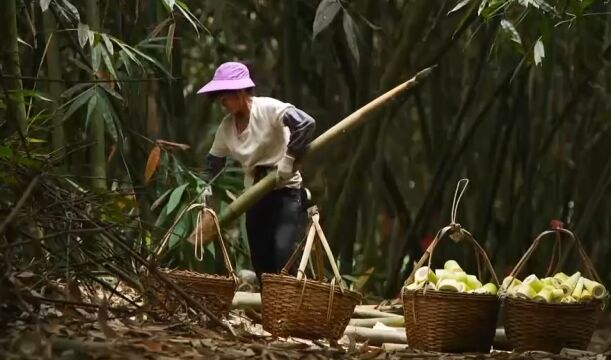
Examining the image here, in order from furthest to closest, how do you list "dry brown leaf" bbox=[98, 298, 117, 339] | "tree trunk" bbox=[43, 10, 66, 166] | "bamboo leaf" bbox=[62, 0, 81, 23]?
"tree trunk" bbox=[43, 10, 66, 166]
"bamboo leaf" bbox=[62, 0, 81, 23]
"dry brown leaf" bbox=[98, 298, 117, 339]

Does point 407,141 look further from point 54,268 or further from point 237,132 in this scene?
point 54,268

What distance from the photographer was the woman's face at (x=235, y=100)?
158 inches

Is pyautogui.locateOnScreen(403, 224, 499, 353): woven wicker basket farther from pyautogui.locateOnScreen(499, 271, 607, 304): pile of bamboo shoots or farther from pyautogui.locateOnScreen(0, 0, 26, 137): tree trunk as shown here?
pyautogui.locateOnScreen(0, 0, 26, 137): tree trunk

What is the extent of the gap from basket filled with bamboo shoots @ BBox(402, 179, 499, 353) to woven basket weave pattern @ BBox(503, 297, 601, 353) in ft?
0.35

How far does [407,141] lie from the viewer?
721cm

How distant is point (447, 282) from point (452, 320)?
0.13 m

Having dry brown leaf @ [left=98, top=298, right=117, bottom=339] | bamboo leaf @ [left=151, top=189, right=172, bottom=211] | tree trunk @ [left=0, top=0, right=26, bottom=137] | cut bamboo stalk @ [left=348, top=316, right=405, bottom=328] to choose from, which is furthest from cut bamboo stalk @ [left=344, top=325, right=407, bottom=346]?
dry brown leaf @ [left=98, top=298, right=117, bottom=339]

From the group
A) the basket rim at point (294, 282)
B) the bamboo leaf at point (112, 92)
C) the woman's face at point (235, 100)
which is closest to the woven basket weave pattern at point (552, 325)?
the basket rim at point (294, 282)

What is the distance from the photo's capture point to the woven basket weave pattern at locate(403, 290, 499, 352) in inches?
140

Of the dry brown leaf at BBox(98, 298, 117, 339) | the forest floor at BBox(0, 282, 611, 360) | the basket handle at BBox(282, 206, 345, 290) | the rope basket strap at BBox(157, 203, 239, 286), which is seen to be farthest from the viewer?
the rope basket strap at BBox(157, 203, 239, 286)

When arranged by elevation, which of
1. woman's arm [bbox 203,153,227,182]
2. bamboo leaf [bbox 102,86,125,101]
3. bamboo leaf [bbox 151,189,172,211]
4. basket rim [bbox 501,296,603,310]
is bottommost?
basket rim [bbox 501,296,603,310]

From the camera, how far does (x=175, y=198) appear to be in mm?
4578

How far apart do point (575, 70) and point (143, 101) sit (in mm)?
2395

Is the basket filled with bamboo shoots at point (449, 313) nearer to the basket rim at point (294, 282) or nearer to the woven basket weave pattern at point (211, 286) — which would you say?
the basket rim at point (294, 282)
